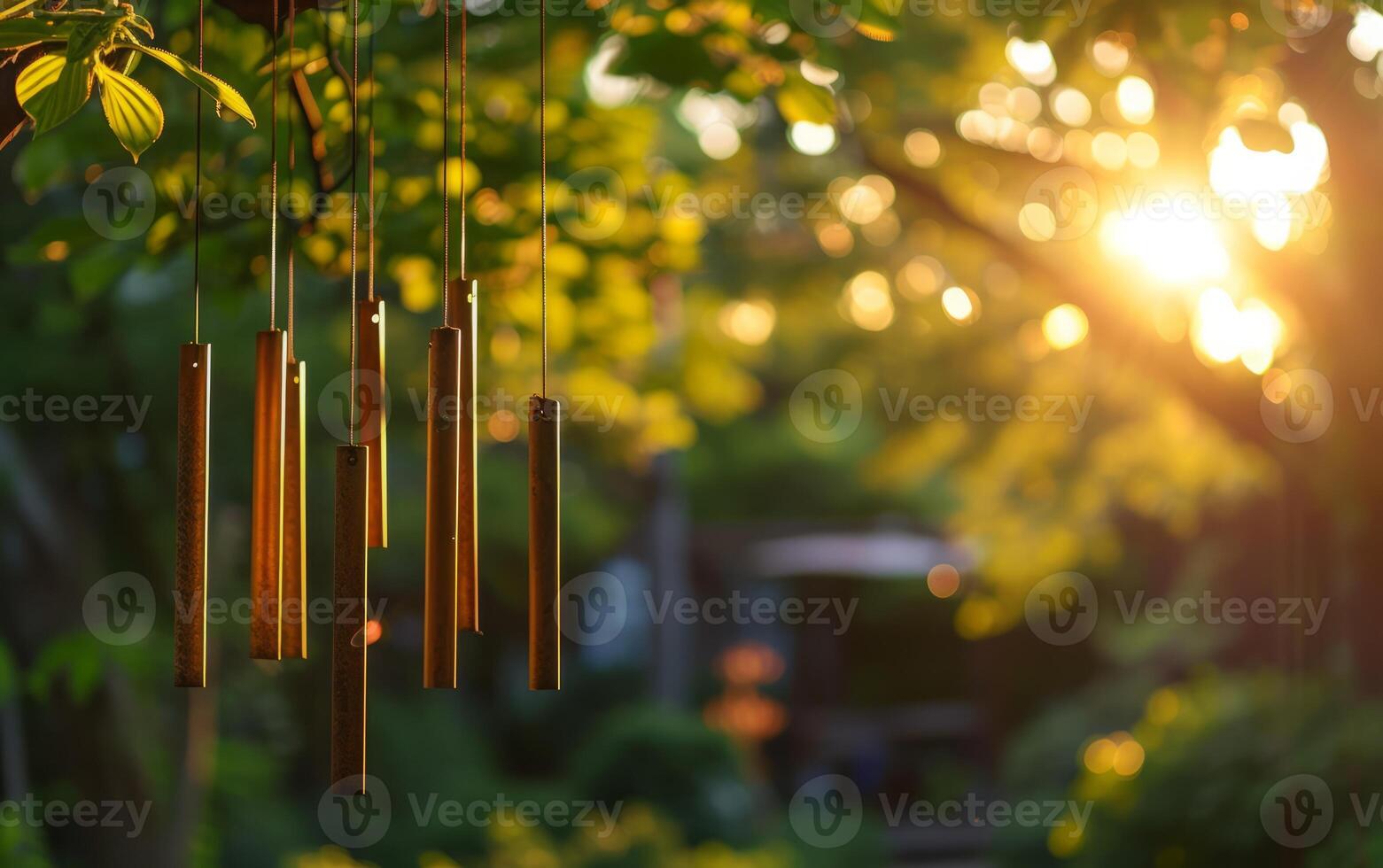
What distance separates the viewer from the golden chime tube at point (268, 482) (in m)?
2.35

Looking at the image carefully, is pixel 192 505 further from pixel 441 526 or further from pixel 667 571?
pixel 667 571

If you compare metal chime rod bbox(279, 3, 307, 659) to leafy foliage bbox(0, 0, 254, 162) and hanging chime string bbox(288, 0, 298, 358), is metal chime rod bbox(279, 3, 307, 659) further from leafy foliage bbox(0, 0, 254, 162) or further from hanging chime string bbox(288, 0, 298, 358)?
leafy foliage bbox(0, 0, 254, 162)

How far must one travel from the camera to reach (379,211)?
160 inches

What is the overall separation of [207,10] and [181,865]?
4.02 m

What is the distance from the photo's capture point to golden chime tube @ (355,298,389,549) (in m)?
2.56

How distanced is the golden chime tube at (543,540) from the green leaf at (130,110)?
33.1 inches

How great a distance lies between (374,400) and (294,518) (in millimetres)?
294

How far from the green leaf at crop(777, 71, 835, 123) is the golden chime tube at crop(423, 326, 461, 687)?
1458 mm

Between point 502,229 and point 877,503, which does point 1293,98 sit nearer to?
point 502,229

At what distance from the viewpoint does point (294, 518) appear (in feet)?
8.05

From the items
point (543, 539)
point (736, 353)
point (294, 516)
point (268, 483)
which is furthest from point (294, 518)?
point (736, 353)

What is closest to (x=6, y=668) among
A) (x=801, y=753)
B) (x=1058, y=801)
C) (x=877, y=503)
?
(x=1058, y=801)

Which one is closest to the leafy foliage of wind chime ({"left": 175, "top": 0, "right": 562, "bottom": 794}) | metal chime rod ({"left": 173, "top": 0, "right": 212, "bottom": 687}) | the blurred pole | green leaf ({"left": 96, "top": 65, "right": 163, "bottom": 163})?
green leaf ({"left": 96, "top": 65, "right": 163, "bottom": 163})

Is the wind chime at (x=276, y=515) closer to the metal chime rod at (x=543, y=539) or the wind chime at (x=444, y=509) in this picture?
the wind chime at (x=444, y=509)
